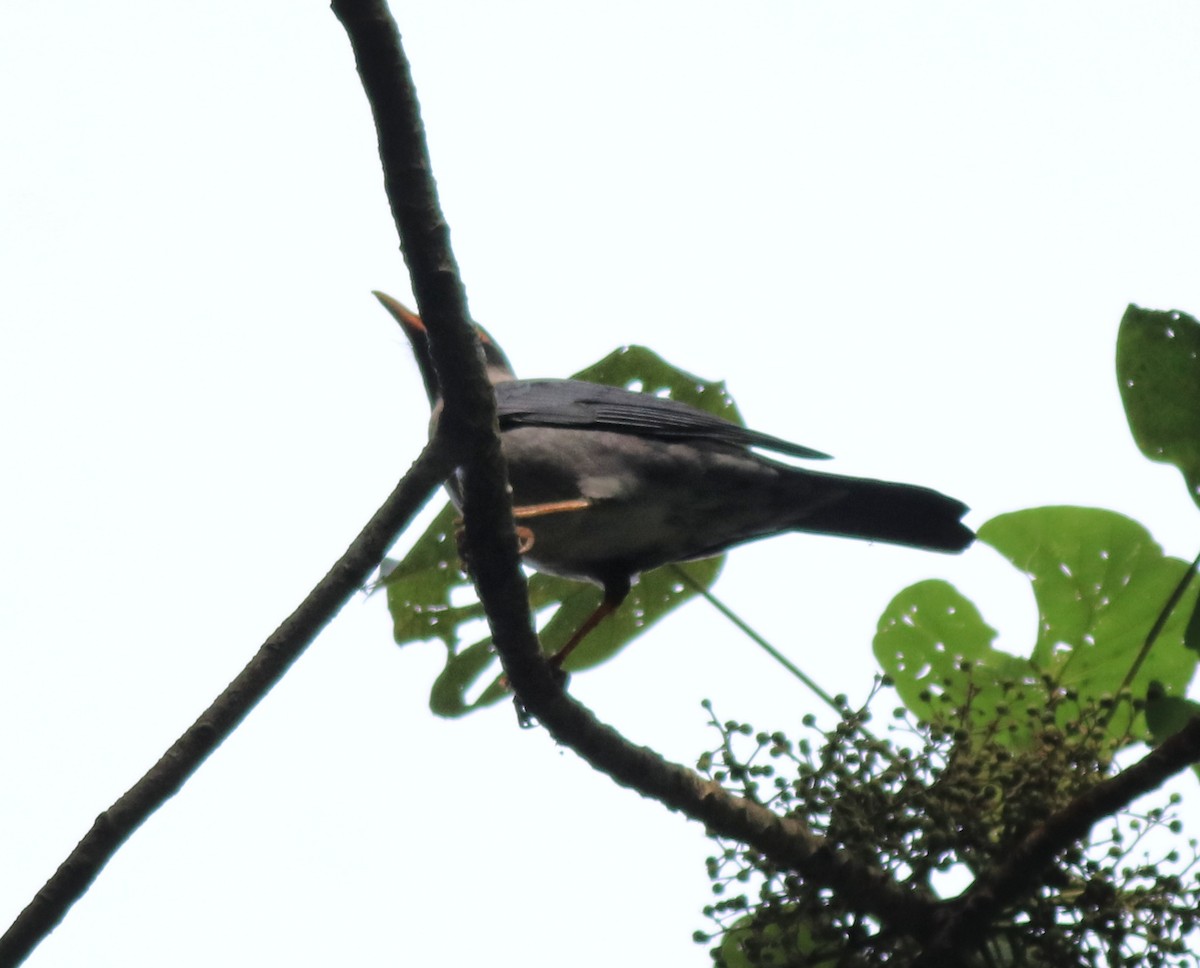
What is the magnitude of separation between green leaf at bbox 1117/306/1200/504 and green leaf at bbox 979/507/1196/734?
38 centimetres

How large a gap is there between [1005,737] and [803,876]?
0.72 metres

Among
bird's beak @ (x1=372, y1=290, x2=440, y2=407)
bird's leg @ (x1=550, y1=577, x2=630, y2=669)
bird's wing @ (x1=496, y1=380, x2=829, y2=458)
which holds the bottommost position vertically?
bird's leg @ (x1=550, y1=577, x2=630, y2=669)

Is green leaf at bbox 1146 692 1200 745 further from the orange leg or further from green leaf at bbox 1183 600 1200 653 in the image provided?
the orange leg

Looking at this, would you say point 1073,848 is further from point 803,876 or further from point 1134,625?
point 1134,625

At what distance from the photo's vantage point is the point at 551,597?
4.90 m

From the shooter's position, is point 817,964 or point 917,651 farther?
point 917,651

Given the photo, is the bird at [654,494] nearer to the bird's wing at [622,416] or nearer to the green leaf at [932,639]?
the bird's wing at [622,416]

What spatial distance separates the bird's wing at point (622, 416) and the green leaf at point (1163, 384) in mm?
1558

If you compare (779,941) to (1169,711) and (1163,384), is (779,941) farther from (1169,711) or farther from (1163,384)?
(1163,384)

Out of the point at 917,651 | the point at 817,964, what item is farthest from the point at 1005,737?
the point at 817,964

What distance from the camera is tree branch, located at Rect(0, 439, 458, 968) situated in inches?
91.3

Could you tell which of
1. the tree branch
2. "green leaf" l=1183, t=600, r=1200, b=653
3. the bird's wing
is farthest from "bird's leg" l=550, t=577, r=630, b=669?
"green leaf" l=1183, t=600, r=1200, b=653

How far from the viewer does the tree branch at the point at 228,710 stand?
232cm

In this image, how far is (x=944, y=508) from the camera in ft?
14.3
